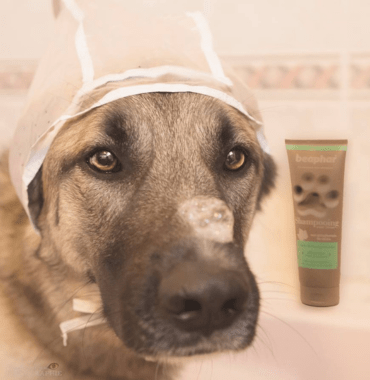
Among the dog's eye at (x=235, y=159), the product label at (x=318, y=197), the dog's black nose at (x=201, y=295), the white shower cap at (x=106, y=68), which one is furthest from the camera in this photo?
the product label at (x=318, y=197)

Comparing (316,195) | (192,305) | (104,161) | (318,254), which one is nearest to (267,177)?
(316,195)

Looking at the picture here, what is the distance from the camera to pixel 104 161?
885 mm

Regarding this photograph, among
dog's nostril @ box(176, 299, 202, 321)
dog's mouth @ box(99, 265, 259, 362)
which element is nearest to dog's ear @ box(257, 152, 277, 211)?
dog's mouth @ box(99, 265, 259, 362)

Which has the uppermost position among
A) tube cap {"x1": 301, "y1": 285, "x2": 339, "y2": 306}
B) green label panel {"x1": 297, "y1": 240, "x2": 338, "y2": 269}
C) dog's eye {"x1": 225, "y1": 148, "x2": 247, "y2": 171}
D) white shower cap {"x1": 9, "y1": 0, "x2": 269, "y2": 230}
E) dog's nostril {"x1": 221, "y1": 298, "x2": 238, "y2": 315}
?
white shower cap {"x1": 9, "y1": 0, "x2": 269, "y2": 230}

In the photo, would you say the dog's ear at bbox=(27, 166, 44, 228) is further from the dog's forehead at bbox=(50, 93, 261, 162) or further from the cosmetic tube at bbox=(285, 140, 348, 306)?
the cosmetic tube at bbox=(285, 140, 348, 306)

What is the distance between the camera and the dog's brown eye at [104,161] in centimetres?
88

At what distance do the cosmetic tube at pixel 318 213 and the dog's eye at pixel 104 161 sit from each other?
0.49 m

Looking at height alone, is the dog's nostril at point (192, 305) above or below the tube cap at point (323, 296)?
above

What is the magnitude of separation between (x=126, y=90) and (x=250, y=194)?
0.38 meters

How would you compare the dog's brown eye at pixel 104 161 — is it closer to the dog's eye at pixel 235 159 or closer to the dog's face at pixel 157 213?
the dog's face at pixel 157 213

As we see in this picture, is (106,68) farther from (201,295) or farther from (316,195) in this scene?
(316,195)

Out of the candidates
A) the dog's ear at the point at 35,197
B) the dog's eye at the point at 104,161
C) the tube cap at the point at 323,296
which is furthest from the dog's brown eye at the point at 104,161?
the tube cap at the point at 323,296

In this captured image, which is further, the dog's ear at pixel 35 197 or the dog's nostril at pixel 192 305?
the dog's ear at pixel 35 197

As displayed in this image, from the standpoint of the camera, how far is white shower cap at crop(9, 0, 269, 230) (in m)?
0.85
